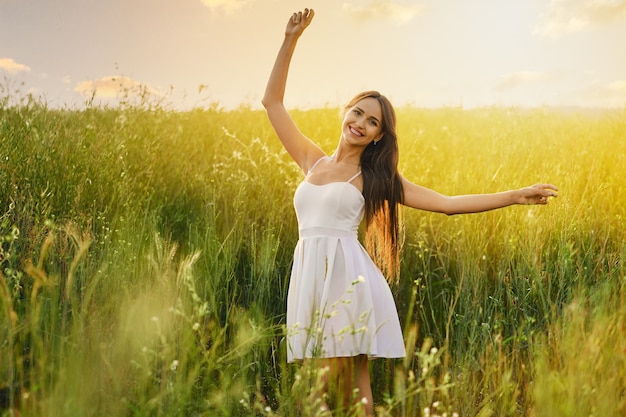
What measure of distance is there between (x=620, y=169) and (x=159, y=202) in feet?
12.5

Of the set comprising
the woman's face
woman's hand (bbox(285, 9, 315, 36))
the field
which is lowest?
the field

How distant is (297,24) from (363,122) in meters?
0.66

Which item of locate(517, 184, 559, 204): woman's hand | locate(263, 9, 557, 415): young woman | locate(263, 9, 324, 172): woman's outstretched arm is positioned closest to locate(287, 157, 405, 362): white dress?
locate(263, 9, 557, 415): young woman

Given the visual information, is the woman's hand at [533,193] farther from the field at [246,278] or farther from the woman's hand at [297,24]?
the woman's hand at [297,24]

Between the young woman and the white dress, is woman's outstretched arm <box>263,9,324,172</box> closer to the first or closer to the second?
the young woman

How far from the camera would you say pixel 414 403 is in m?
2.97

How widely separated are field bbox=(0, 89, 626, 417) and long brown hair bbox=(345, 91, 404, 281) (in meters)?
0.38

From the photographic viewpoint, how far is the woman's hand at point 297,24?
10.7ft

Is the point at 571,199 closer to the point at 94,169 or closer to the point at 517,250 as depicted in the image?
Result: the point at 517,250

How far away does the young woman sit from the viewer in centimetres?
284

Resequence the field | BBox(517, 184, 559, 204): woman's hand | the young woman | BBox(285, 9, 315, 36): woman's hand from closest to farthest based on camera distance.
Result: the field
the young woman
BBox(517, 184, 559, 204): woman's hand
BBox(285, 9, 315, 36): woman's hand

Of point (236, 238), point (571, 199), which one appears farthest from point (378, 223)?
point (571, 199)

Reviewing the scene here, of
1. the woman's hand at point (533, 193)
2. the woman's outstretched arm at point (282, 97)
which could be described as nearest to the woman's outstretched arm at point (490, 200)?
the woman's hand at point (533, 193)

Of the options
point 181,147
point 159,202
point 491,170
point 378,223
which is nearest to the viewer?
point 378,223
